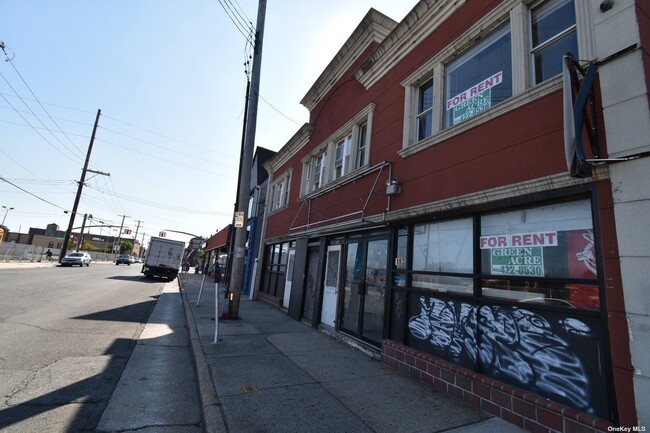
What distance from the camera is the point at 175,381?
16.8 ft

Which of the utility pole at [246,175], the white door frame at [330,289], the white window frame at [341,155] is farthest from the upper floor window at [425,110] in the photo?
the utility pole at [246,175]

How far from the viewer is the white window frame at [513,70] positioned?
424 centimetres

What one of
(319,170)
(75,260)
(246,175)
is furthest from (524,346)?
(75,260)

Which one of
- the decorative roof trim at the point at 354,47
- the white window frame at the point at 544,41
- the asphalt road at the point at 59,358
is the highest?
the decorative roof trim at the point at 354,47

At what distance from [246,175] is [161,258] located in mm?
19884

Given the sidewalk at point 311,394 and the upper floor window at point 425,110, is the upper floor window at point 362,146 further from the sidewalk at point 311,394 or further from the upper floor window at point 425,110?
the sidewalk at point 311,394

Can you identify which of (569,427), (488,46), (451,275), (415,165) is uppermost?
(488,46)

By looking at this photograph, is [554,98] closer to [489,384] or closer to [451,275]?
[451,275]

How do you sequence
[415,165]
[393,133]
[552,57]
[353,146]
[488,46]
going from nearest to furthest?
[552,57], [488,46], [415,165], [393,133], [353,146]

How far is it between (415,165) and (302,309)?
237 inches

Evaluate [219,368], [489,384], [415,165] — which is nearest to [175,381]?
[219,368]

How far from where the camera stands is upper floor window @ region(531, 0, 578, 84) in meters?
4.52

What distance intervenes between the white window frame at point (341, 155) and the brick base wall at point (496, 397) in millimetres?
4512

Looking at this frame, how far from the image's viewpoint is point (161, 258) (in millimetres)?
26500
